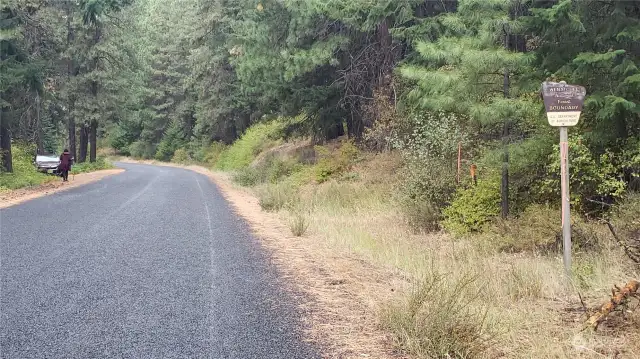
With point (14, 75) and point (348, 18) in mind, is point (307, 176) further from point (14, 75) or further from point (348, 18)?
point (14, 75)

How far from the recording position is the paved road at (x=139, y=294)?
4.44 m

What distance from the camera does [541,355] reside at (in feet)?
13.3

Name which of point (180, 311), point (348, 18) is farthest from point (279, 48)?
point (180, 311)

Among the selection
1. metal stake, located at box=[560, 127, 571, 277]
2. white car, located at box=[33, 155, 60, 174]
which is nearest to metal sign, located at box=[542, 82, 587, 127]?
metal stake, located at box=[560, 127, 571, 277]

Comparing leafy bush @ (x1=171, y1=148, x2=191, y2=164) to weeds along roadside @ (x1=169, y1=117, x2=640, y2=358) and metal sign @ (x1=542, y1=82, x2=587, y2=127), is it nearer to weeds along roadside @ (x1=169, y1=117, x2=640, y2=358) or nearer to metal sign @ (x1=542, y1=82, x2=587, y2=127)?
weeds along roadside @ (x1=169, y1=117, x2=640, y2=358)

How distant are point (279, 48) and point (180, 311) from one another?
57.6 ft

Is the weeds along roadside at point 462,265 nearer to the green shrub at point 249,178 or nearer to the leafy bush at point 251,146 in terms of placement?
the green shrub at point 249,178

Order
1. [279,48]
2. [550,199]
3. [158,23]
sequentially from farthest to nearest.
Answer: [158,23], [279,48], [550,199]

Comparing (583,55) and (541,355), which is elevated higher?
(583,55)

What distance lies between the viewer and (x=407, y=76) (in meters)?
11.0

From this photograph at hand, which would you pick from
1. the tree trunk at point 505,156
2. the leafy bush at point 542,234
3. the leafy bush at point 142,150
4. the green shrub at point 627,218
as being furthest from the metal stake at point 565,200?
the leafy bush at point 142,150

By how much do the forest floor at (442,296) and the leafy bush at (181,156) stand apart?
171 feet

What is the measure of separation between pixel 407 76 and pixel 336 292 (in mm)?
6054

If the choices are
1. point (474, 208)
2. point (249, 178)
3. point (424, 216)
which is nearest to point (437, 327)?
point (474, 208)
